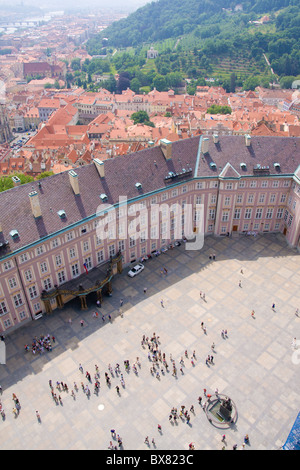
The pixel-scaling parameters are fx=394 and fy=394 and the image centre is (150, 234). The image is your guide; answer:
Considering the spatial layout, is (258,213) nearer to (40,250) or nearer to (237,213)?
(237,213)

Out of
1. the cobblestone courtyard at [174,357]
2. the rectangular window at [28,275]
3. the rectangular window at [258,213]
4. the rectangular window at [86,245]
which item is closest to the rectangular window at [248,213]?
the rectangular window at [258,213]

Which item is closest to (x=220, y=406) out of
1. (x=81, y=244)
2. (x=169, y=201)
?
(x=81, y=244)

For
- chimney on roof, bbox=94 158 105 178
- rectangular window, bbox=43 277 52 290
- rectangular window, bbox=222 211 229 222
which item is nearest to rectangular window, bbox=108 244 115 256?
rectangular window, bbox=43 277 52 290

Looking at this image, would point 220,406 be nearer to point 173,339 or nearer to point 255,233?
point 173,339

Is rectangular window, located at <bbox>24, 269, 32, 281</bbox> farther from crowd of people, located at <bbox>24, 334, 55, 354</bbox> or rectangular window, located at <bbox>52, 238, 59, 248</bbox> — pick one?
crowd of people, located at <bbox>24, 334, 55, 354</bbox>

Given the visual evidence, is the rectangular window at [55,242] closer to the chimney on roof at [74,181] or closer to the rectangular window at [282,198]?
the chimney on roof at [74,181]
